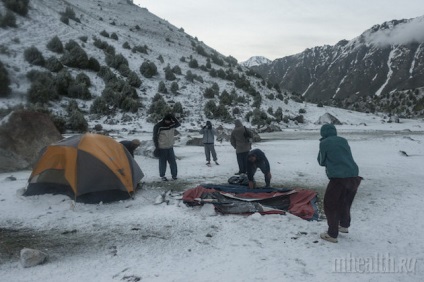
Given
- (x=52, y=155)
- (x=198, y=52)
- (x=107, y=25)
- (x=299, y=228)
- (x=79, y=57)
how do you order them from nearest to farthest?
1. (x=299, y=228)
2. (x=52, y=155)
3. (x=79, y=57)
4. (x=107, y=25)
5. (x=198, y=52)

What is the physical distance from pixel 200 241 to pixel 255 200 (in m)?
2.14

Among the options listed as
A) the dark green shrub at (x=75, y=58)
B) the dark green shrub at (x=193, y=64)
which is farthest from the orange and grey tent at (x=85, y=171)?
the dark green shrub at (x=193, y=64)

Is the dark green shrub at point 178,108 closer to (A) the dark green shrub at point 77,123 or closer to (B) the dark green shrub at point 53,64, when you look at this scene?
(A) the dark green shrub at point 77,123

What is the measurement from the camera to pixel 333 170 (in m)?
5.40

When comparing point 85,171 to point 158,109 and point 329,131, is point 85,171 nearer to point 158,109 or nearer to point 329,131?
point 329,131

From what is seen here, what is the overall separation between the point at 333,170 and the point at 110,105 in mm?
21007

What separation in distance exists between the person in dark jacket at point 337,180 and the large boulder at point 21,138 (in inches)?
349

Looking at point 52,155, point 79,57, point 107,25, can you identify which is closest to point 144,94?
point 79,57

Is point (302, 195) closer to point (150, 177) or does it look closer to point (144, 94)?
point (150, 177)

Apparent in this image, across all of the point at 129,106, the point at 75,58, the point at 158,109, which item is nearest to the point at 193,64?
the point at 158,109

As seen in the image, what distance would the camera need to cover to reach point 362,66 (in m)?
156

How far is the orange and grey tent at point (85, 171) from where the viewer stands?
742 centimetres

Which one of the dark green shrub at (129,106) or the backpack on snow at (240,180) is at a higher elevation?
the dark green shrub at (129,106)

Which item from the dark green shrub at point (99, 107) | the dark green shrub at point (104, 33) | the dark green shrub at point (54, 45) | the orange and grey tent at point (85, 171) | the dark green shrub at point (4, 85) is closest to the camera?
the orange and grey tent at point (85, 171)
